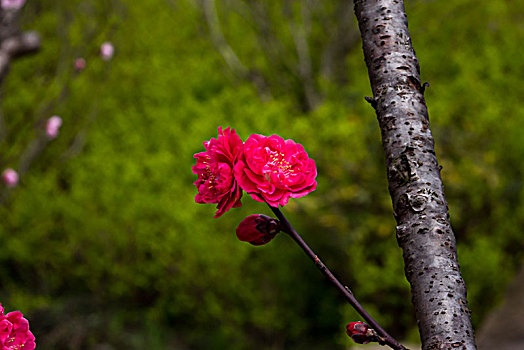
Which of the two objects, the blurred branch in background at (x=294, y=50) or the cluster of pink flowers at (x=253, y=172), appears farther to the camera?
the blurred branch in background at (x=294, y=50)

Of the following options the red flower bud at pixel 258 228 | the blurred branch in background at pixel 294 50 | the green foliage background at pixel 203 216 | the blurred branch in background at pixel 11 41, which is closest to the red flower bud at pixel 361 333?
the red flower bud at pixel 258 228

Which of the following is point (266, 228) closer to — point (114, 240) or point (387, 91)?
point (387, 91)

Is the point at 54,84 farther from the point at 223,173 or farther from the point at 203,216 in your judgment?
the point at 223,173

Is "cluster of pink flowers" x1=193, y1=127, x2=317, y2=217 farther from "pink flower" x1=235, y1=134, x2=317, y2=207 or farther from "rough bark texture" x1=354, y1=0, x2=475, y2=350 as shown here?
"rough bark texture" x1=354, y1=0, x2=475, y2=350

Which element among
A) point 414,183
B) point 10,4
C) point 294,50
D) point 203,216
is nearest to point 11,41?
point 10,4

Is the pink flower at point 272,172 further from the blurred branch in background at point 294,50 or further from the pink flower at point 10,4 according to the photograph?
the blurred branch in background at point 294,50

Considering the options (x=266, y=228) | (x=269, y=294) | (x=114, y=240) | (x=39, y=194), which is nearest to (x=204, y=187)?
(x=266, y=228)

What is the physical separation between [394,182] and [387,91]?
111 millimetres

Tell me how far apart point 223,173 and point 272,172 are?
60 millimetres

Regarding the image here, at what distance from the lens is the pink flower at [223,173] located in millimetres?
729

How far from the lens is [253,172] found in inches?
28.5

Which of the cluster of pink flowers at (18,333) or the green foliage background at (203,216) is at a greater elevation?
the green foliage background at (203,216)

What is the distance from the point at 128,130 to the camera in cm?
643

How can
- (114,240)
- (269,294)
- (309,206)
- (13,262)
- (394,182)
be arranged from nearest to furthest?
(394,182) < (309,206) < (269,294) < (114,240) < (13,262)
